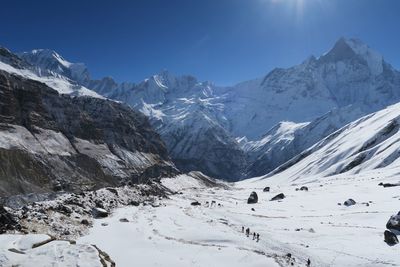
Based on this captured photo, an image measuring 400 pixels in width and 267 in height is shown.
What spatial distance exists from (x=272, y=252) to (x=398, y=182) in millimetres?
64077

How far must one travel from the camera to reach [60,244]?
28.4m

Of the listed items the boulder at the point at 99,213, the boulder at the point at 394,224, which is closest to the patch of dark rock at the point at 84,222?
the boulder at the point at 99,213

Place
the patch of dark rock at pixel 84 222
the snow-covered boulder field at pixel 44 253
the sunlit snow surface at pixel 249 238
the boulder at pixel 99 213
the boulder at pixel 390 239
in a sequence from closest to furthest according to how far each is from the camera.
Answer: the snow-covered boulder field at pixel 44 253, the sunlit snow surface at pixel 249 238, the boulder at pixel 390 239, the patch of dark rock at pixel 84 222, the boulder at pixel 99 213

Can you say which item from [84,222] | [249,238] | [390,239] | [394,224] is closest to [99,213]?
[84,222]

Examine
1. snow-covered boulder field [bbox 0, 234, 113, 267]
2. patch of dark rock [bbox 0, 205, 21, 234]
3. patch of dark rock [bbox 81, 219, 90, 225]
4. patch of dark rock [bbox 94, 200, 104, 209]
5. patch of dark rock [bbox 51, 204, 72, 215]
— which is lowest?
snow-covered boulder field [bbox 0, 234, 113, 267]

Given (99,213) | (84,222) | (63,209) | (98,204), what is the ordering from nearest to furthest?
(84,222)
(63,209)
(99,213)
(98,204)

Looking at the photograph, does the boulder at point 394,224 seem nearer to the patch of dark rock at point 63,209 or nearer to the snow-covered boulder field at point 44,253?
the snow-covered boulder field at point 44,253

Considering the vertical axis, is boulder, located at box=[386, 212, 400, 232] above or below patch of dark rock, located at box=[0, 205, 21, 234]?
above

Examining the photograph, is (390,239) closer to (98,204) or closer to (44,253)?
(44,253)

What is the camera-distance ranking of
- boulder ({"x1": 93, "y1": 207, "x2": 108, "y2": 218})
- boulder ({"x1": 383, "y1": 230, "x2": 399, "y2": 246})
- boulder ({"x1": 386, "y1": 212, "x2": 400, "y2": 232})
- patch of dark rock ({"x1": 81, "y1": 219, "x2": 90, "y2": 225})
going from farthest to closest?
boulder ({"x1": 93, "y1": 207, "x2": 108, "y2": 218})
patch of dark rock ({"x1": 81, "y1": 219, "x2": 90, "y2": 225})
boulder ({"x1": 386, "y1": 212, "x2": 400, "y2": 232})
boulder ({"x1": 383, "y1": 230, "x2": 399, "y2": 246})

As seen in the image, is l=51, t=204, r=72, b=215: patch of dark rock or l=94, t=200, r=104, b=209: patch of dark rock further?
l=94, t=200, r=104, b=209: patch of dark rock

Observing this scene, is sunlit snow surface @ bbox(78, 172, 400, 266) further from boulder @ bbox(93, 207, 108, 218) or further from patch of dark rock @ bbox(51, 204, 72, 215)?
patch of dark rock @ bbox(51, 204, 72, 215)

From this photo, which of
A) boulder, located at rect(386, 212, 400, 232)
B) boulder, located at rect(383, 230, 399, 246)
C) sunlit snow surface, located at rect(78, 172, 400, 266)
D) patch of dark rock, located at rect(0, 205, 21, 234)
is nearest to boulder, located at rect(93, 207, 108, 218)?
sunlit snow surface, located at rect(78, 172, 400, 266)

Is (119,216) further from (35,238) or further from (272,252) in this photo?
(35,238)
